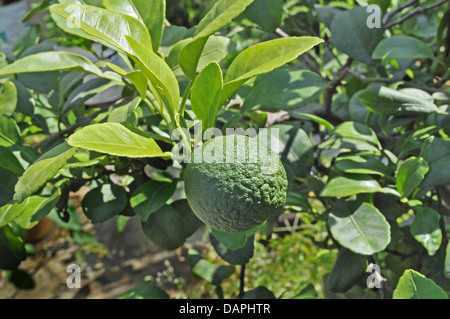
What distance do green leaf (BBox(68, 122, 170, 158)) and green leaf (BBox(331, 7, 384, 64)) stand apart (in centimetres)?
44

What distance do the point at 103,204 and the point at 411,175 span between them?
429 mm

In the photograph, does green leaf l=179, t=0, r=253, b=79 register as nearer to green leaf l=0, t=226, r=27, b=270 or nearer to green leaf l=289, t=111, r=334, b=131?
green leaf l=289, t=111, r=334, b=131

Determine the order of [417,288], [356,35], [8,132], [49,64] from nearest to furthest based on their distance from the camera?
[417,288] → [49,64] → [8,132] → [356,35]

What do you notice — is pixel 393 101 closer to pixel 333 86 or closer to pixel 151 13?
pixel 333 86

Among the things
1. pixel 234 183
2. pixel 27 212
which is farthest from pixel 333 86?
pixel 27 212

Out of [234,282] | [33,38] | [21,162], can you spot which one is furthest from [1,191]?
[234,282]

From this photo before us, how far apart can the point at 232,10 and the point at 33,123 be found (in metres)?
0.45

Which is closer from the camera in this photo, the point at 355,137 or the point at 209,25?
the point at 209,25

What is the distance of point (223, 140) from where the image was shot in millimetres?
438

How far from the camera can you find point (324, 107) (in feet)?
2.77

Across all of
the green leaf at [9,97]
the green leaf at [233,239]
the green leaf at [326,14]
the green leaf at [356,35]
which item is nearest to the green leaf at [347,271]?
the green leaf at [233,239]

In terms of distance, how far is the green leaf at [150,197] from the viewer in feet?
1.78

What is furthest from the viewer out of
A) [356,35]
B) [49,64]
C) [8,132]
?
[356,35]

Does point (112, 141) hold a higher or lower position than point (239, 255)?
higher
